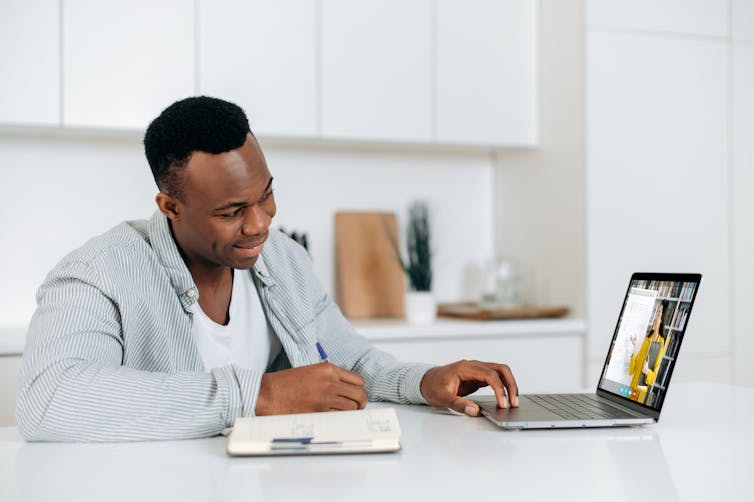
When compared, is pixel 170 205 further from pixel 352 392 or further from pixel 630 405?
pixel 630 405

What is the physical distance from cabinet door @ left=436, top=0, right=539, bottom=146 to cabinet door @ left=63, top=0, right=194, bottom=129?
95 cm

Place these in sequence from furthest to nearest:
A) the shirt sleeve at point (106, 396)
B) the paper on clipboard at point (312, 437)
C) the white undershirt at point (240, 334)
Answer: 1. the white undershirt at point (240, 334)
2. the shirt sleeve at point (106, 396)
3. the paper on clipboard at point (312, 437)

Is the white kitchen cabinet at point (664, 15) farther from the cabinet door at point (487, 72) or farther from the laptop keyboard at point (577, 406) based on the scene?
the laptop keyboard at point (577, 406)

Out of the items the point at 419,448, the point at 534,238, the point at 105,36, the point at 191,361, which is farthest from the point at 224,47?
the point at 419,448

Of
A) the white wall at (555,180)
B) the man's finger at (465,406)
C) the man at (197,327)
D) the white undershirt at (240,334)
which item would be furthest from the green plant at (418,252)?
the man's finger at (465,406)

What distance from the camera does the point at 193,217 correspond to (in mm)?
1521

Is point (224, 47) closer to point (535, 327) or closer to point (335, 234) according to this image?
point (335, 234)

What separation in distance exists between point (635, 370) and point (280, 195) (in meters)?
2.16

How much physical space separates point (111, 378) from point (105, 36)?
6.13 feet

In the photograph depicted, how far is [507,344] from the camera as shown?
3004 mm

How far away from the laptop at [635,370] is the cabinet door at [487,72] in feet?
6.06

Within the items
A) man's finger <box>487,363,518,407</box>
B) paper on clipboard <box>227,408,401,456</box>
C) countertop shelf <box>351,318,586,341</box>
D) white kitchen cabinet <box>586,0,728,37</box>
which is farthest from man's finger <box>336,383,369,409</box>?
white kitchen cabinet <box>586,0,728,37</box>

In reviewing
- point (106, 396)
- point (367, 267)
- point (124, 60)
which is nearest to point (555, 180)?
point (367, 267)

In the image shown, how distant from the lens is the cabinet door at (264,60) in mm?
2908
